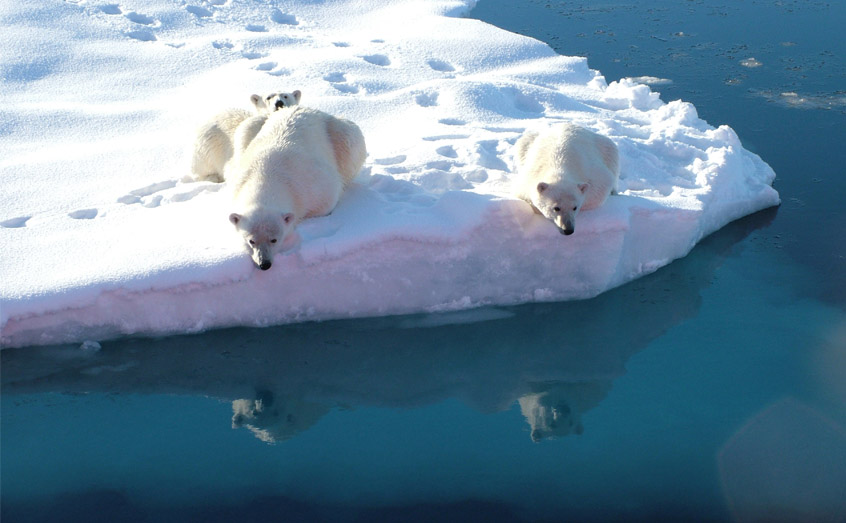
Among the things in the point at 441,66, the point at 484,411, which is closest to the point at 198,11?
the point at 441,66

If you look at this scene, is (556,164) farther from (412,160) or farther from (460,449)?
(460,449)

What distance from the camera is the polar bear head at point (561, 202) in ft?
18.0

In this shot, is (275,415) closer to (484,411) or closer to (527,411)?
(484,411)

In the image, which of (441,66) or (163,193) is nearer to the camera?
(163,193)

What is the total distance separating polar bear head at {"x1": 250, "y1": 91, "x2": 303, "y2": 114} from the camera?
21.7 feet

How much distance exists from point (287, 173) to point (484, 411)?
7.25 ft

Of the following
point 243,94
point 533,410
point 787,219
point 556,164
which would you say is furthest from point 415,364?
point 243,94

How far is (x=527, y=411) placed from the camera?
483 centimetres

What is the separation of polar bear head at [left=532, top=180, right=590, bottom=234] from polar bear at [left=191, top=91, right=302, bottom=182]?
2357 millimetres

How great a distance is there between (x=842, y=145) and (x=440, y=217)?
4806mm

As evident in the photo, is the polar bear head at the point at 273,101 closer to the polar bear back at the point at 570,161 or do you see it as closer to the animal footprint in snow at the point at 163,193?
the animal footprint in snow at the point at 163,193

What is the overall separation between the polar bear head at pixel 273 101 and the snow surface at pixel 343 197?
77cm

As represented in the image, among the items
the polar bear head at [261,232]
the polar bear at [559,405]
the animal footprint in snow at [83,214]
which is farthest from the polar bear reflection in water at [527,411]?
the animal footprint in snow at [83,214]

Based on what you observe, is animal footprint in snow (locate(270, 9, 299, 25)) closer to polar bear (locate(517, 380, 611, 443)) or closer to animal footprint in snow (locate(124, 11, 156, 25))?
animal footprint in snow (locate(124, 11, 156, 25))
